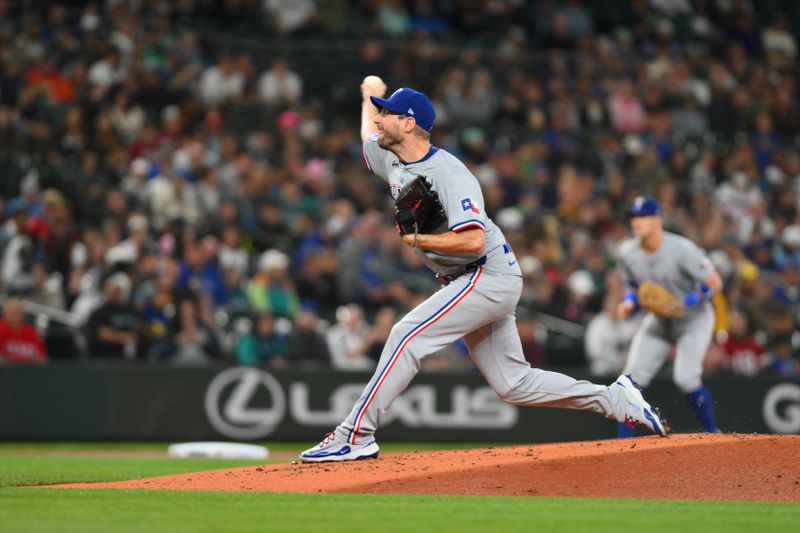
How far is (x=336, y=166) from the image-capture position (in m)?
18.0

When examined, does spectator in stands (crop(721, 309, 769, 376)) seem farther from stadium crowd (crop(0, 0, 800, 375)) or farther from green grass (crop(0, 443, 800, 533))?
green grass (crop(0, 443, 800, 533))

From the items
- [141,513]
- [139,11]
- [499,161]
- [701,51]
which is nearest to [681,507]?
[141,513]

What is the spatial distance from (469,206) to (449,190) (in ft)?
0.54

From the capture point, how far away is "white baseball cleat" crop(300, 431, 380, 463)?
780 centimetres

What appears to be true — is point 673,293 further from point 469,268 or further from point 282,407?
point 282,407

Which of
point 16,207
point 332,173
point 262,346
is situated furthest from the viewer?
point 332,173

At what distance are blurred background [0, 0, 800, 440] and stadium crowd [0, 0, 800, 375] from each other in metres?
0.04

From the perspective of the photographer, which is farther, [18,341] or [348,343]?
[348,343]

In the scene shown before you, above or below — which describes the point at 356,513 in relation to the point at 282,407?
below

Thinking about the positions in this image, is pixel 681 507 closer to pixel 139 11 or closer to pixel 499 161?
pixel 499 161

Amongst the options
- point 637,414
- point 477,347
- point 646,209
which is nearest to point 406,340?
point 477,347

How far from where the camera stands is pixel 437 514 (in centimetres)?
621

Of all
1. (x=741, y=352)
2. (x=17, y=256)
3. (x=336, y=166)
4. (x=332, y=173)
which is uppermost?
(x=336, y=166)

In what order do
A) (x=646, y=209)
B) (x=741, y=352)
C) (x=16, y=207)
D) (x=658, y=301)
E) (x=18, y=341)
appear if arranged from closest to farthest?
1. (x=658, y=301)
2. (x=646, y=209)
3. (x=18, y=341)
4. (x=16, y=207)
5. (x=741, y=352)
